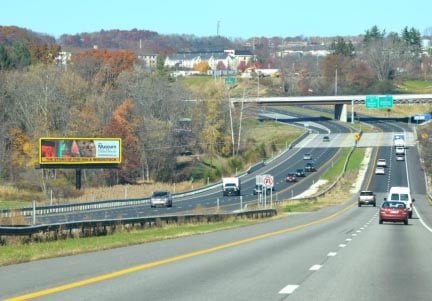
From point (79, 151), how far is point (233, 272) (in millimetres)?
66415

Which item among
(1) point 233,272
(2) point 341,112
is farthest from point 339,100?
(1) point 233,272

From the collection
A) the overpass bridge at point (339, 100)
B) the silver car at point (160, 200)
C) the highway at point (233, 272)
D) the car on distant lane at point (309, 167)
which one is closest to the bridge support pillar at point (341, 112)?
the overpass bridge at point (339, 100)

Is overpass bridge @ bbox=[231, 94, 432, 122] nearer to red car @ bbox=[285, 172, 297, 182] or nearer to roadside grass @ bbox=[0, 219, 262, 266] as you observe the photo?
red car @ bbox=[285, 172, 297, 182]

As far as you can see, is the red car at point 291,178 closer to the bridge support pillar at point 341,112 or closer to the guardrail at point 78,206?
the guardrail at point 78,206

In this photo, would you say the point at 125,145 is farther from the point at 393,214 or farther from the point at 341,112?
the point at 341,112

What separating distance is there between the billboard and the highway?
5503 cm

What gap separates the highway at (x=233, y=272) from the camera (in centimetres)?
1363

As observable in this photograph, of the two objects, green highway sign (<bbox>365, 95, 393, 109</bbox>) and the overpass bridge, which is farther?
the overpass bridge

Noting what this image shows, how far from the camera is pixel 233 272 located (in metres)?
17.1

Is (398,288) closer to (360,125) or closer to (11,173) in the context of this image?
(11,173)

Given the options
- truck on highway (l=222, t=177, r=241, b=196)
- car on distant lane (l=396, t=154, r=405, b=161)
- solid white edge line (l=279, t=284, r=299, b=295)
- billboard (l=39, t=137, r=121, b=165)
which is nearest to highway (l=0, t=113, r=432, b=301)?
solid white edge line (l=279, t=284, r=299, b=295)

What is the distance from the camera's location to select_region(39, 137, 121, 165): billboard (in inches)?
3201

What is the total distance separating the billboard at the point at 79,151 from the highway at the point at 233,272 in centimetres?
5503

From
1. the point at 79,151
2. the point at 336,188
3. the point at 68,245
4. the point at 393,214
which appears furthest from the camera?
the point at 336,188
